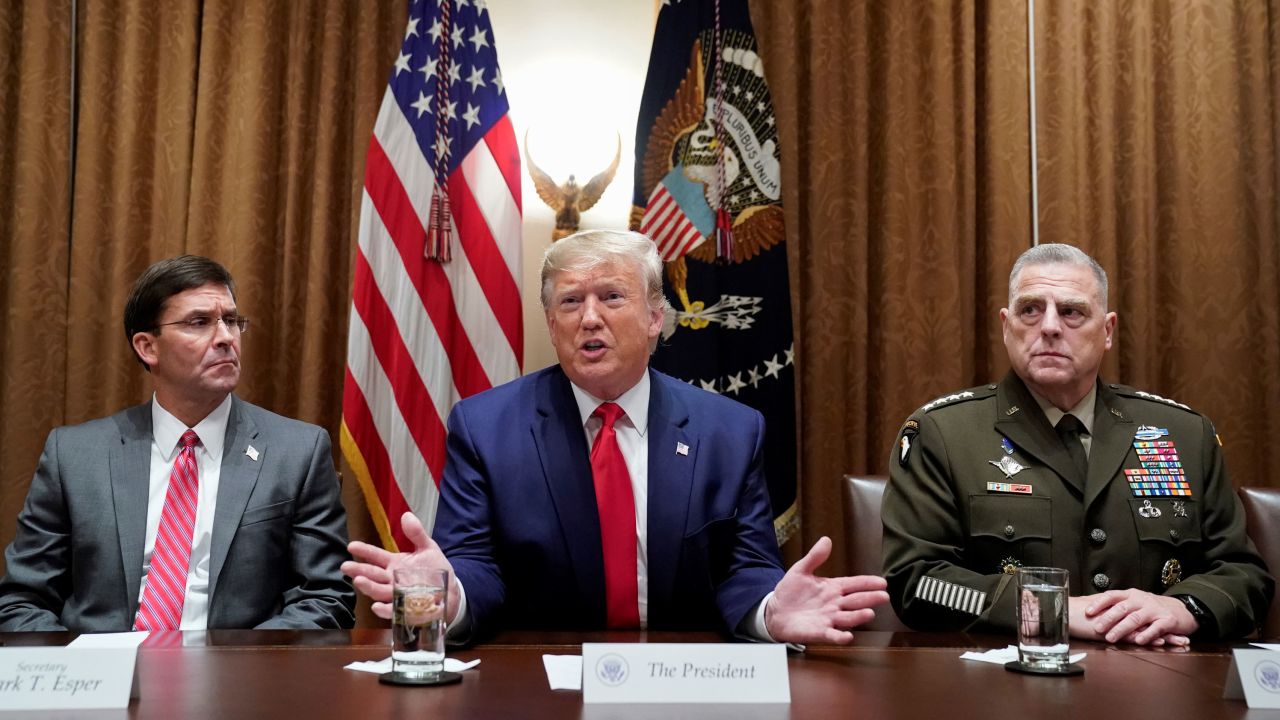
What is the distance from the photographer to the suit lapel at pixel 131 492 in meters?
2.47

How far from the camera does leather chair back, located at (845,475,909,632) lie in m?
2.62

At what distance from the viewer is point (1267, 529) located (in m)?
2.53

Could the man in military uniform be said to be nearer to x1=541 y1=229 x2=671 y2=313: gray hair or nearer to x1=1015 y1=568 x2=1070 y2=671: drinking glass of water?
x1=1015 y1=568 x2=1070 y2=671: drinking glass of water

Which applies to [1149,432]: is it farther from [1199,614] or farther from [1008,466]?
[1199,614]

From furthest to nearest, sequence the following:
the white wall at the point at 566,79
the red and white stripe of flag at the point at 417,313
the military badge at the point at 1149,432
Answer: the white wall at the point at 566,79 < the red and white stripe of flag at the point at 417,313 < the military badge at the point at 1149,432

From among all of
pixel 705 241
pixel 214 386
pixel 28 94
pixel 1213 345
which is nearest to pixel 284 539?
pixel 214 386

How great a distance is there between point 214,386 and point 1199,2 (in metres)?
3.71

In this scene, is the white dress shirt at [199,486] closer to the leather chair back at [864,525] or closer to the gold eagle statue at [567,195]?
the leather chair back at [864,525]

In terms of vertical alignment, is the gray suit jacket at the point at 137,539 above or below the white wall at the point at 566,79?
below

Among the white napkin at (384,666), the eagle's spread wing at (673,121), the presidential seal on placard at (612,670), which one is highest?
the eagle's spread wing at (673,121)

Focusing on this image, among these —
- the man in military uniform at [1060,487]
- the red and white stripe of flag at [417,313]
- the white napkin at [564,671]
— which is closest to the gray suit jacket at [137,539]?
the white napkin at [564,671]

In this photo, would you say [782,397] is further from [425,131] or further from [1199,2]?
[1199,2]

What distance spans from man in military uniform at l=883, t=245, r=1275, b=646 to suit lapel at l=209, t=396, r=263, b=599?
1473mm

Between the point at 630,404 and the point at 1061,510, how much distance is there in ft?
3.28
